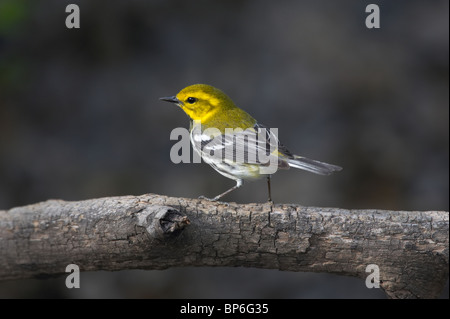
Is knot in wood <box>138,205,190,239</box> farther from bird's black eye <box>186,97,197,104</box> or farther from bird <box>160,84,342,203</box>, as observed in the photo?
bird's black eye <box>186,97,197,104</box>

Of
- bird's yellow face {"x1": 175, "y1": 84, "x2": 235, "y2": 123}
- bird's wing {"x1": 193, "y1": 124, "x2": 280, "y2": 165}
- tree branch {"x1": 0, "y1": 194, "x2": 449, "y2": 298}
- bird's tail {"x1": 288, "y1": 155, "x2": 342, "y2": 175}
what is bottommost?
tree branch {"x1": 0, "y1": 194, "x2": 449, "y2": 298}

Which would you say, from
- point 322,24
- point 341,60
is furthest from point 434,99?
point 322,24

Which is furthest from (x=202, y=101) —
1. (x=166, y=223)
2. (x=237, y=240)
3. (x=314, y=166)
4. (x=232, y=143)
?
(x=166, y=223)

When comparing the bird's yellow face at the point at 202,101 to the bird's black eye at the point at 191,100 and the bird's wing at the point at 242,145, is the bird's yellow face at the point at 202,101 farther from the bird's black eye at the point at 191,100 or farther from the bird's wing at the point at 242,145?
the bird's wing at the point at 242,145

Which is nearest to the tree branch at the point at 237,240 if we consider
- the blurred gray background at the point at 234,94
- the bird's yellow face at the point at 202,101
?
the bird's yellow face at the point at 202,101

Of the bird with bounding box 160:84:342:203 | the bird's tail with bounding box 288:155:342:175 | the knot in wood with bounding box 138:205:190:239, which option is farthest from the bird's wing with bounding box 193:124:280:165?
the knot in wood with bounding box 138:205:190:239

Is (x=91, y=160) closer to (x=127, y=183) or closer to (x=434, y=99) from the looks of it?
(x=127, y=183)
